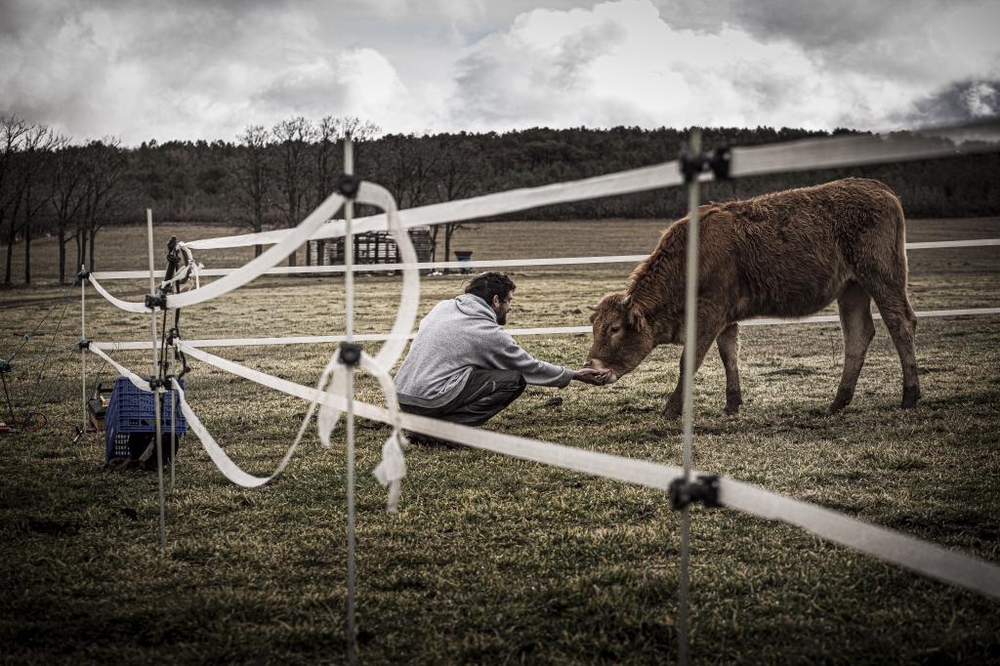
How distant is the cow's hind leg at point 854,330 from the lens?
734 cm

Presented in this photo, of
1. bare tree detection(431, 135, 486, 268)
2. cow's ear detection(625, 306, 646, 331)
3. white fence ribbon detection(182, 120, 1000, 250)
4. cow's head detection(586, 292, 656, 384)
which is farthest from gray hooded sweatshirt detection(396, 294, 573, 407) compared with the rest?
bare tree detection(431, 135, 486, 268)

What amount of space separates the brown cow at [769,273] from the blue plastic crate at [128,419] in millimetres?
3636

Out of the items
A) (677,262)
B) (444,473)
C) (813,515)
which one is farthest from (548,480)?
(813,515)

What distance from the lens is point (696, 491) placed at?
223 cm

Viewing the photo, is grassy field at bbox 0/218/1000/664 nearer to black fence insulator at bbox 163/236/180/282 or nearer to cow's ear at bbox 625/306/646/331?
cow's ear at bbox 625/306/646/331

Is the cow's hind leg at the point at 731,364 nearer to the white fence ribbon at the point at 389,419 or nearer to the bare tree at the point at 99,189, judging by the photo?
the white fence ribbon at the point at 389,419

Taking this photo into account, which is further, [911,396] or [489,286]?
[911,396]

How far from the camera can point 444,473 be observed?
18.2ft

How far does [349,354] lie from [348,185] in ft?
1.97

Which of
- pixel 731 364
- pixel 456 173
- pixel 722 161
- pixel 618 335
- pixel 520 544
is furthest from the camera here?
pixel 456 173

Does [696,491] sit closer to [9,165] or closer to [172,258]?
[172,258]

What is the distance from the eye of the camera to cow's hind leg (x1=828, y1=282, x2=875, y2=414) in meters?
7.34

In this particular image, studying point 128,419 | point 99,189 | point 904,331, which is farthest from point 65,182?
A: point 904,331

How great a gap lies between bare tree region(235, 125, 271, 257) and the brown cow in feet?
151
